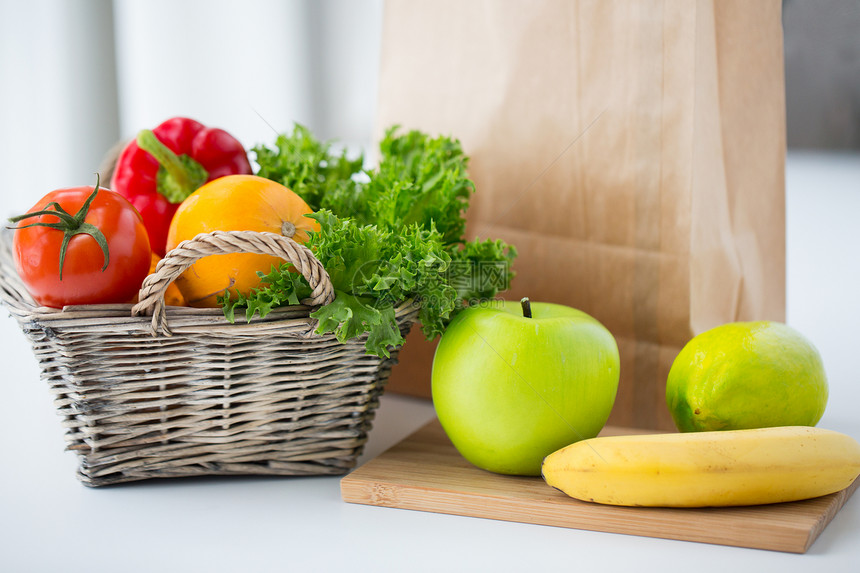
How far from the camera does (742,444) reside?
54 centimetres

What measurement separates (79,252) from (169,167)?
25cm

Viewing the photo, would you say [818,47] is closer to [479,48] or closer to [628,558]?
[479,48]

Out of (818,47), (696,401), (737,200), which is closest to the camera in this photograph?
(696,401)

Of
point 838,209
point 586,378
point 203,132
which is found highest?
point 203,132

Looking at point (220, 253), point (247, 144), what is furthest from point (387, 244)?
point (247, 144)

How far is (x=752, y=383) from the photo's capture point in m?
0.61

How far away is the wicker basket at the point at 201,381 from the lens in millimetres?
563

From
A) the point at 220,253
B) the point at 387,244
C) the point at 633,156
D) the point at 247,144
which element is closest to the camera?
the point at 220,253

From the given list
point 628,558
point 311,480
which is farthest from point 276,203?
point 628,558

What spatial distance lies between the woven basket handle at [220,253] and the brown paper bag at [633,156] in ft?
1.09

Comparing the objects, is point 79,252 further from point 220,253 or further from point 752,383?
point 752,383

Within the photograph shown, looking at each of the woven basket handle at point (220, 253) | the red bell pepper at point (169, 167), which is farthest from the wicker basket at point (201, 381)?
the red bell pepper at point (169, 167)

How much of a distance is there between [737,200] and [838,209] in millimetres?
488

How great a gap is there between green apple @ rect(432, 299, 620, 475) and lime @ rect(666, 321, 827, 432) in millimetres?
77
